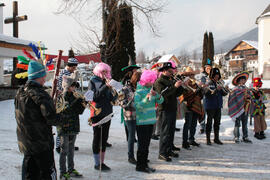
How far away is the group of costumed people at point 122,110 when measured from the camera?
8.77 ft

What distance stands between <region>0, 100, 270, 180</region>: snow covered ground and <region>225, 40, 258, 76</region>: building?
2075 inches

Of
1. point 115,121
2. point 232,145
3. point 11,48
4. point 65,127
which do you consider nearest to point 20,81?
point 65,127

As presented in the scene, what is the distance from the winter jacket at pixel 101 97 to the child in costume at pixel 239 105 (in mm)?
3935

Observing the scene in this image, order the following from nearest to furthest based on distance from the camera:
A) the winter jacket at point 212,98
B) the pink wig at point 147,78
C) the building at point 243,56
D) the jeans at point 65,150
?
the jeans at point 65,150 < the pink wig at point 147,78 < the winter jacket at point 212,98 < the building at point 243,56

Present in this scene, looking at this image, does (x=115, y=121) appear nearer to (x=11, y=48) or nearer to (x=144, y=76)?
(x=144, y=76)

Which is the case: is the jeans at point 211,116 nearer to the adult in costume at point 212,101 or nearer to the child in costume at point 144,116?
the adult in costume at point 212,101

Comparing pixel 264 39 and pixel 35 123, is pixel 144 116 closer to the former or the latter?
pixel 35 123

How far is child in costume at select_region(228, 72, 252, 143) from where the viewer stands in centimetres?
655

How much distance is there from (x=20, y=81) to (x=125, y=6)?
12.3 metres

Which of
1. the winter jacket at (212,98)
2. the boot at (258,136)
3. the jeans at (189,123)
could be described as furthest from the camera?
the boot at (258,136)

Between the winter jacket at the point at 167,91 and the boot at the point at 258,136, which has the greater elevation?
the winter jacket at the point at 167,91

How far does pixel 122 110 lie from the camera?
201 inches

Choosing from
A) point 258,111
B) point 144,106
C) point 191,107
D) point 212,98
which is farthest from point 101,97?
point 258,111

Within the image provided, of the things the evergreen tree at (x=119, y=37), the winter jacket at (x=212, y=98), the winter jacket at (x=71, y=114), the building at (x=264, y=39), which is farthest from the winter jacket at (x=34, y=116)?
the building at (x=264, y=39)
